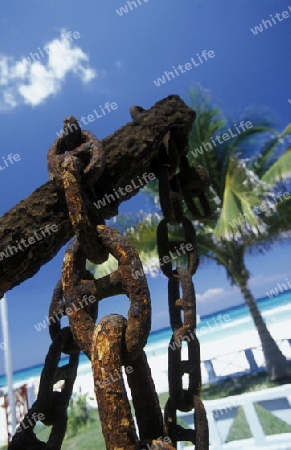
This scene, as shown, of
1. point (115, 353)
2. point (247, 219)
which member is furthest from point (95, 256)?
point (247, 219)

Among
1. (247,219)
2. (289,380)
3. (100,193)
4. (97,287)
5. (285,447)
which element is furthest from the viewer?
(289,380)

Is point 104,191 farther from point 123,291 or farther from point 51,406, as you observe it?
point 51,406

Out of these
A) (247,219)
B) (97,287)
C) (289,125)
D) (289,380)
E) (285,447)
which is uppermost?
(289,125)

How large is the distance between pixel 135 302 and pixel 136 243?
27.4ft

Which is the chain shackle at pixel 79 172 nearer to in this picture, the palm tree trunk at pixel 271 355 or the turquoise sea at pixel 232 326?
the palm tree trunk at pixel 271 355

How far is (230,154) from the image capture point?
966 cm

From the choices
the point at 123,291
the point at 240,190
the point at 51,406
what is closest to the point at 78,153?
the point at 123,291

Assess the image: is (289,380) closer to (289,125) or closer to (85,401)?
(85,401)

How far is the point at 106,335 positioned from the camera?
66 cm

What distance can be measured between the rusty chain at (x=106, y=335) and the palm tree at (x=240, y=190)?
7.41 m

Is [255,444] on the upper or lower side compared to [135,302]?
lower

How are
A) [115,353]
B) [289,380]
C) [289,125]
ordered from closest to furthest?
1. [115,353]
2. [289,125]
3. [289,380]

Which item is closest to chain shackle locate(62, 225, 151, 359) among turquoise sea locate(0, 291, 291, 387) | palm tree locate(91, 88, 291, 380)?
palm tree locate(91, 88, 291, 380)

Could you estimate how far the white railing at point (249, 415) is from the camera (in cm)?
348
